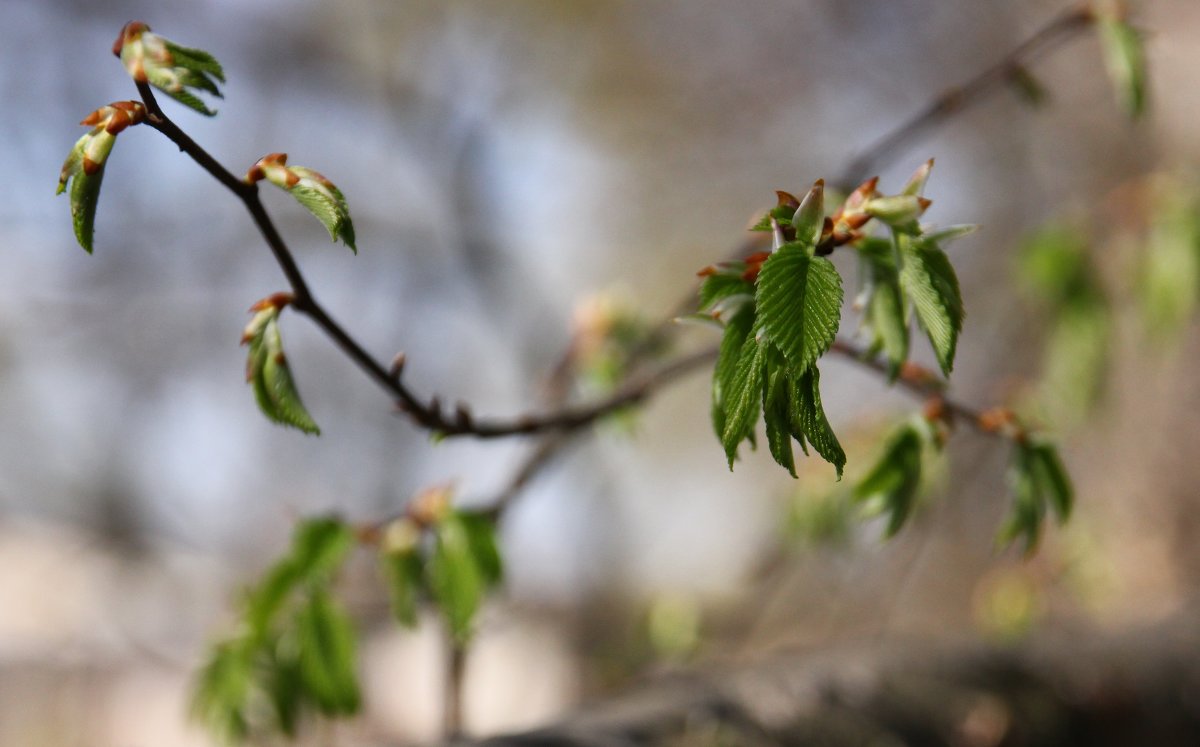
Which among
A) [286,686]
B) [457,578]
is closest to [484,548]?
[457,578]

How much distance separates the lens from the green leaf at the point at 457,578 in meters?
0.84

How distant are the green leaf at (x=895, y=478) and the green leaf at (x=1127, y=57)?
1.56 feet

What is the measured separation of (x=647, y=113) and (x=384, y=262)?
1399mm

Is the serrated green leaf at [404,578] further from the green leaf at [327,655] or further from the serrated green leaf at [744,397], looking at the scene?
the serrated green leaf at [744,397]

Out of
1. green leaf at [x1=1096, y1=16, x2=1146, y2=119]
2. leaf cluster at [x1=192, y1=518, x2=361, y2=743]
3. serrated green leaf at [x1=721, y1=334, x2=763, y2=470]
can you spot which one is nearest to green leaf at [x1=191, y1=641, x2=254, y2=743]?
leaf cluster at [x1=192, y1=518, x2=361, y2=743]

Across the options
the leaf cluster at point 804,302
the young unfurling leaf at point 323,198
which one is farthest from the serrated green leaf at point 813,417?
the young unfurling leaf at point 323,198

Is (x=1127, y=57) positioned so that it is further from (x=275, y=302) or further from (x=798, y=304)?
(x=275, y=302)

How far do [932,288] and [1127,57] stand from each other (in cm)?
60

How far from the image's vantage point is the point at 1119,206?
1616 mm

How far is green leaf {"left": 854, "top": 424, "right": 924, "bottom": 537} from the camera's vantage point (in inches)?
28.5

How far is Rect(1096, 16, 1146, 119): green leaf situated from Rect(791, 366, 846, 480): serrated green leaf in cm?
72

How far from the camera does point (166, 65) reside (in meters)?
0.49

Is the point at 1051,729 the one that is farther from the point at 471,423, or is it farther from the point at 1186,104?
the point at 1186,104

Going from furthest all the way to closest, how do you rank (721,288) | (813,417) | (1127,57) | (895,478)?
(1127,57), (895,478), (721,288), (813,417)
